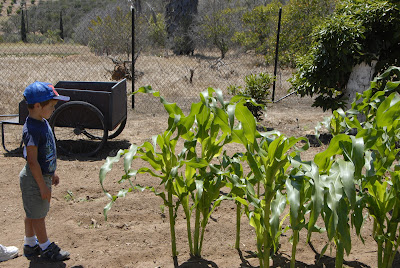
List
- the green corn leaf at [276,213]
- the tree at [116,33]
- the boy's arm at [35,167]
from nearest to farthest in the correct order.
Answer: the green corn leaf at [276,213], the boy's arm at [35,167], the tree at [116,33]

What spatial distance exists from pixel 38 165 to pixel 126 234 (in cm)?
99

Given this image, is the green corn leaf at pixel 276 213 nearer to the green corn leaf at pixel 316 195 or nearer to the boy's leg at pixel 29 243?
the green corn leaf at pixel 316 195

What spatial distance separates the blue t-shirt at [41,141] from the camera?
2.92 m

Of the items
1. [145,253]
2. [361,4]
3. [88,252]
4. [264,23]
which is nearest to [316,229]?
[145,253]

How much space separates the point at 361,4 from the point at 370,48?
0.68m

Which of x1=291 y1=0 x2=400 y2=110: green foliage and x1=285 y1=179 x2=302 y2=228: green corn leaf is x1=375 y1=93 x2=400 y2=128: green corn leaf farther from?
x1=291 y1=0 x2=400 y2=110: green foliage

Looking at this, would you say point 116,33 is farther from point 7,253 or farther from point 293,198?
point 293,198

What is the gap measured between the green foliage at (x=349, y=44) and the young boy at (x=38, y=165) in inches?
170

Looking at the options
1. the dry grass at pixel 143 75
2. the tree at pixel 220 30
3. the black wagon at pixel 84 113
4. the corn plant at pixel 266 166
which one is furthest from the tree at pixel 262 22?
the corn plant at pixel 266 166

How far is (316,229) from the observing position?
8.83 ft

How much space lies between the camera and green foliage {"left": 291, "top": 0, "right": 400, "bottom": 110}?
6.03m

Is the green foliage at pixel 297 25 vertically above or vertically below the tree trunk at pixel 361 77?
above

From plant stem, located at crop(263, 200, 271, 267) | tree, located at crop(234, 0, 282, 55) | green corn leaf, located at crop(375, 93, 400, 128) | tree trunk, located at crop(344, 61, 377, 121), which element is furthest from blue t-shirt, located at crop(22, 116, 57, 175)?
tree, located at crop(234, 0, 282, 55)

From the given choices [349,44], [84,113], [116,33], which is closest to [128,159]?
[84,113]
